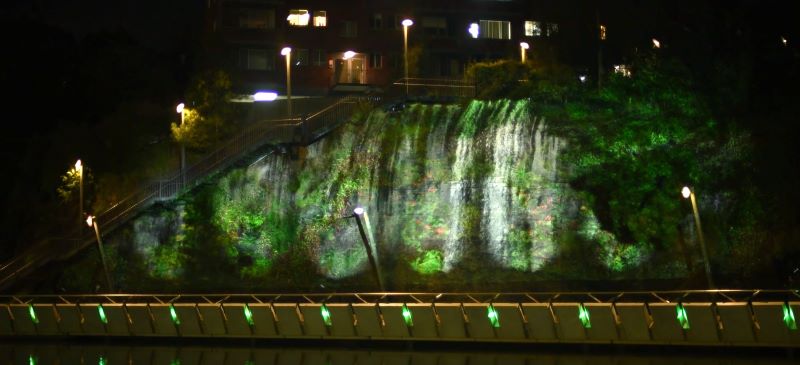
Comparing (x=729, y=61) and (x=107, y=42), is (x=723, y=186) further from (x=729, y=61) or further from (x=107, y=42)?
(x=107, y=42)

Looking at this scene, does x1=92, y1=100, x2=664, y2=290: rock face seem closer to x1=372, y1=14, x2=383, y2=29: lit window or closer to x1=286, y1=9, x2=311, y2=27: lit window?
x1=286, y1=9, x2=311, y2=27: lit window

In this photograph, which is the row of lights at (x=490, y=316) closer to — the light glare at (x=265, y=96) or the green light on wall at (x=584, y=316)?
the green light on wall at (x=584, y=316)

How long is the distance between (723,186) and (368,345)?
2212 centimetres

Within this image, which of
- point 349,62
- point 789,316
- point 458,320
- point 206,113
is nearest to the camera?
point 789,316

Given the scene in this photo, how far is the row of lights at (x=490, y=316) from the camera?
30.8 m

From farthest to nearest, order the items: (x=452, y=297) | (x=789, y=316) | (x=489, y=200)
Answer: (x=489, y=200) < (x=452, y=297) < (x=789, y=316)

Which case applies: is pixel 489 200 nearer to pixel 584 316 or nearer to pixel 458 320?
pixel 458 320

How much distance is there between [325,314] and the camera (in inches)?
1459

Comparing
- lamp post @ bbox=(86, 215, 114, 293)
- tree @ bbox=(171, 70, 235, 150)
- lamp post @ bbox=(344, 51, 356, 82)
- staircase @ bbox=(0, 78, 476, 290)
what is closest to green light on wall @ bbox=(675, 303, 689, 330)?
lamp post @ bbox=(86, 215, 114, 293)

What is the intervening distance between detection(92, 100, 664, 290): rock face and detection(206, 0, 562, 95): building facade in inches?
505

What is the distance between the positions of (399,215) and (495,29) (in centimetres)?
2856

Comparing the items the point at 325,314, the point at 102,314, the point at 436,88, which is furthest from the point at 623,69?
the point at 102,314

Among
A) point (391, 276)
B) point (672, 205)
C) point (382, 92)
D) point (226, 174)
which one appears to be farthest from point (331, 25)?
point (672, 205)

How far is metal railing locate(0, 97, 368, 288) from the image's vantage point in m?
52.8
